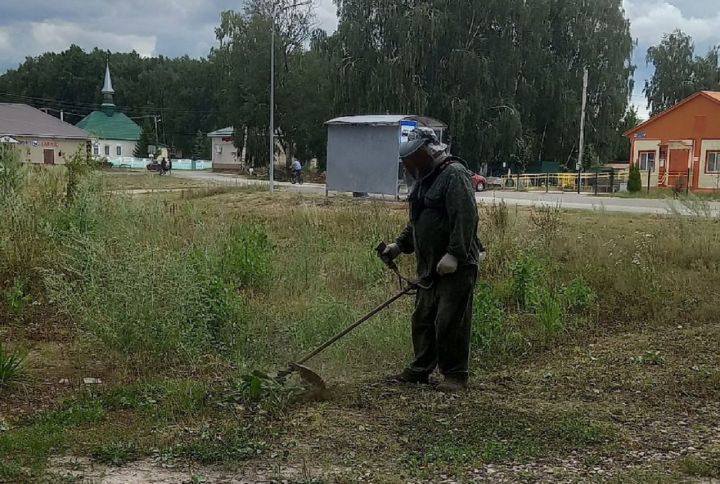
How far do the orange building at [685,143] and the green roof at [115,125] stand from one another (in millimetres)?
63127

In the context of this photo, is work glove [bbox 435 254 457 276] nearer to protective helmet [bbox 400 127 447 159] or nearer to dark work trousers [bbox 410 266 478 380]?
dark work trousers [bbox 410 266 478 380]

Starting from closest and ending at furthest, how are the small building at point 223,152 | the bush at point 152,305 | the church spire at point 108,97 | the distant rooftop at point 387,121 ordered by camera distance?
1. the bush at point 152,305
2. the distant rooftop at point 387,121
3. the small building at point 223,152
4. the church spire at point 108,97

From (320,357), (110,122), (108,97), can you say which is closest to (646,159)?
(320,357)

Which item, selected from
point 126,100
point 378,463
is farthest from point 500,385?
point 126,100

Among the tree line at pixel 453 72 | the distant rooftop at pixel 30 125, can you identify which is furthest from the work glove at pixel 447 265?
the distant rooftop at pixel 30 125

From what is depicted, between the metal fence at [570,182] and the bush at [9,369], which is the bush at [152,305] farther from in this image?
the metal fence at [570,182]

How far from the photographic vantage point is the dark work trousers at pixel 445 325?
5113 millimetres

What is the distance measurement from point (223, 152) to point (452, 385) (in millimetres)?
66940

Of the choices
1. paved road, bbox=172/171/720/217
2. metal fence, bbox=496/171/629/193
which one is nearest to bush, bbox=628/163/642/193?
metal fence, bbox=496/171/629/193

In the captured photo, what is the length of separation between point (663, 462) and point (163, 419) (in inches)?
117

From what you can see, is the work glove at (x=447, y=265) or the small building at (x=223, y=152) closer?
the work glove at (x=447, y=265)

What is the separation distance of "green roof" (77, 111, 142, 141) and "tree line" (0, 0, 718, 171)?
3005cm

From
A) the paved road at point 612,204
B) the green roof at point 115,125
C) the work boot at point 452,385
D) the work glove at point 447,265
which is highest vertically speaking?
the green roof at point 115,125

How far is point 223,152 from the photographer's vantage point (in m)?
69.9
